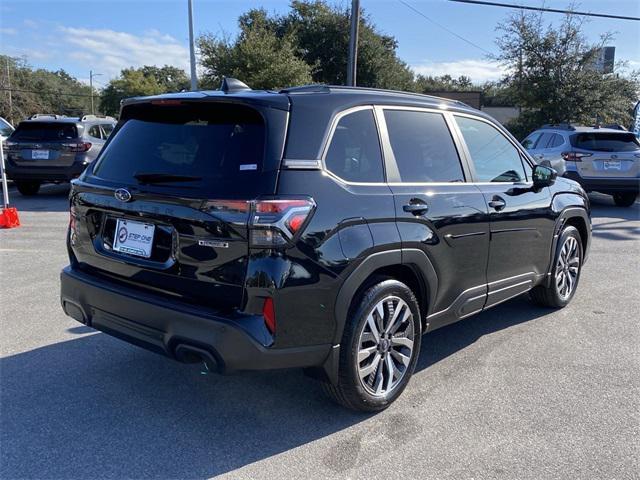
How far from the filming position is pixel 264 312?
8.92 feet

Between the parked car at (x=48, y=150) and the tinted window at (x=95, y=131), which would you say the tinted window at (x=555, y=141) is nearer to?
the parked car at (x=48, y=150)

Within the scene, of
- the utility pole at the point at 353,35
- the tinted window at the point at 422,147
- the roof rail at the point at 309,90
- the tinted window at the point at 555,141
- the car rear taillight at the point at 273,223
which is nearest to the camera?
the car rear taillight at the point at 273,223

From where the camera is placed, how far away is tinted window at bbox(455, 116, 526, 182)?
13.6ft

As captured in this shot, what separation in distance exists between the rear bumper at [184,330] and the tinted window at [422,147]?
1336mm

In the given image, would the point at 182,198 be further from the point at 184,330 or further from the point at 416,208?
the point at 416,208

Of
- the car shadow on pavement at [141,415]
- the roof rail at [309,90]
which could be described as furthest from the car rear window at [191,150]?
the car shadow on pavement at [141,415]

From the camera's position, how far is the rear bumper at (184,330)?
2697 mm

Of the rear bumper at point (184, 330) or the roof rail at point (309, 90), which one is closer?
the rear bumper at point (184, 330)

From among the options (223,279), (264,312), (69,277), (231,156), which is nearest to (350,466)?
(264,312)

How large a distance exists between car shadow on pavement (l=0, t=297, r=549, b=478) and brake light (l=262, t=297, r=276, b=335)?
70 cm

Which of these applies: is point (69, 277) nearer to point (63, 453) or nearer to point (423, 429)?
point (63, 453)

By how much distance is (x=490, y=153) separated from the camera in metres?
4.36

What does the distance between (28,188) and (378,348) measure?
38.8ft

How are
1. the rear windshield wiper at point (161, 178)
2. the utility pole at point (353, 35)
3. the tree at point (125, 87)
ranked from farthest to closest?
1. the tree at point (125, 87)
2. the utility pole at point (353, 35)
3. the rear windshield wiper at point (161, 178)
